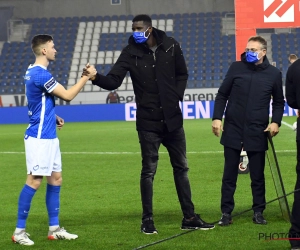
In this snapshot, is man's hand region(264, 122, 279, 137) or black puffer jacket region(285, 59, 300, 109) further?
man's hand region(264, 122, 279, 137)

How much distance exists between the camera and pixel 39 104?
6.88 m

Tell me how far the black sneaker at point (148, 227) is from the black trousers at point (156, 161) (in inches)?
1.8

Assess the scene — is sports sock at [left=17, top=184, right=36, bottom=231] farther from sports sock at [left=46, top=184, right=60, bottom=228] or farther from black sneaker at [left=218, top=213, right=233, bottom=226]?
black sneaker at [left=218, top=213, right=233, bottom=226]

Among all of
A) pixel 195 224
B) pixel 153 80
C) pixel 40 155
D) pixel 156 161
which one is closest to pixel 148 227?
pixel 195 224

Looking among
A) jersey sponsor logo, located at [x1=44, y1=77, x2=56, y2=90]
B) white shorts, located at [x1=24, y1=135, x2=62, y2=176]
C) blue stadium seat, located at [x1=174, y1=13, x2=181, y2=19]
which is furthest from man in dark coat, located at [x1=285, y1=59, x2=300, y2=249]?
blue stadium seat, located at [x1=174, y1=13, x2=181, y2=19]

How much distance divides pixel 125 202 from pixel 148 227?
225 cm

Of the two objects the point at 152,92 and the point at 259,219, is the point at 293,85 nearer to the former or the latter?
the point at 152,92

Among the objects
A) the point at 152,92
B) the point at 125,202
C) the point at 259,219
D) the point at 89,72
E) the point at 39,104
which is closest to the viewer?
the point at 39,104

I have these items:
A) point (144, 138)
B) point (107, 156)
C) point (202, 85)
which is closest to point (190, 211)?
point (144, 138)

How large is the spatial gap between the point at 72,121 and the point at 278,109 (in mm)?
26241

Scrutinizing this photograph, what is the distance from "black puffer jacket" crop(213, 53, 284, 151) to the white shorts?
1853 millimetres

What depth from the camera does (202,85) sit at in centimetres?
3850

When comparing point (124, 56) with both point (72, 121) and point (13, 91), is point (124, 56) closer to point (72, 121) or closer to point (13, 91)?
point (72, 121)

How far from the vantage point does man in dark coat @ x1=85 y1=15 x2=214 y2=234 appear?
24.2 feet
